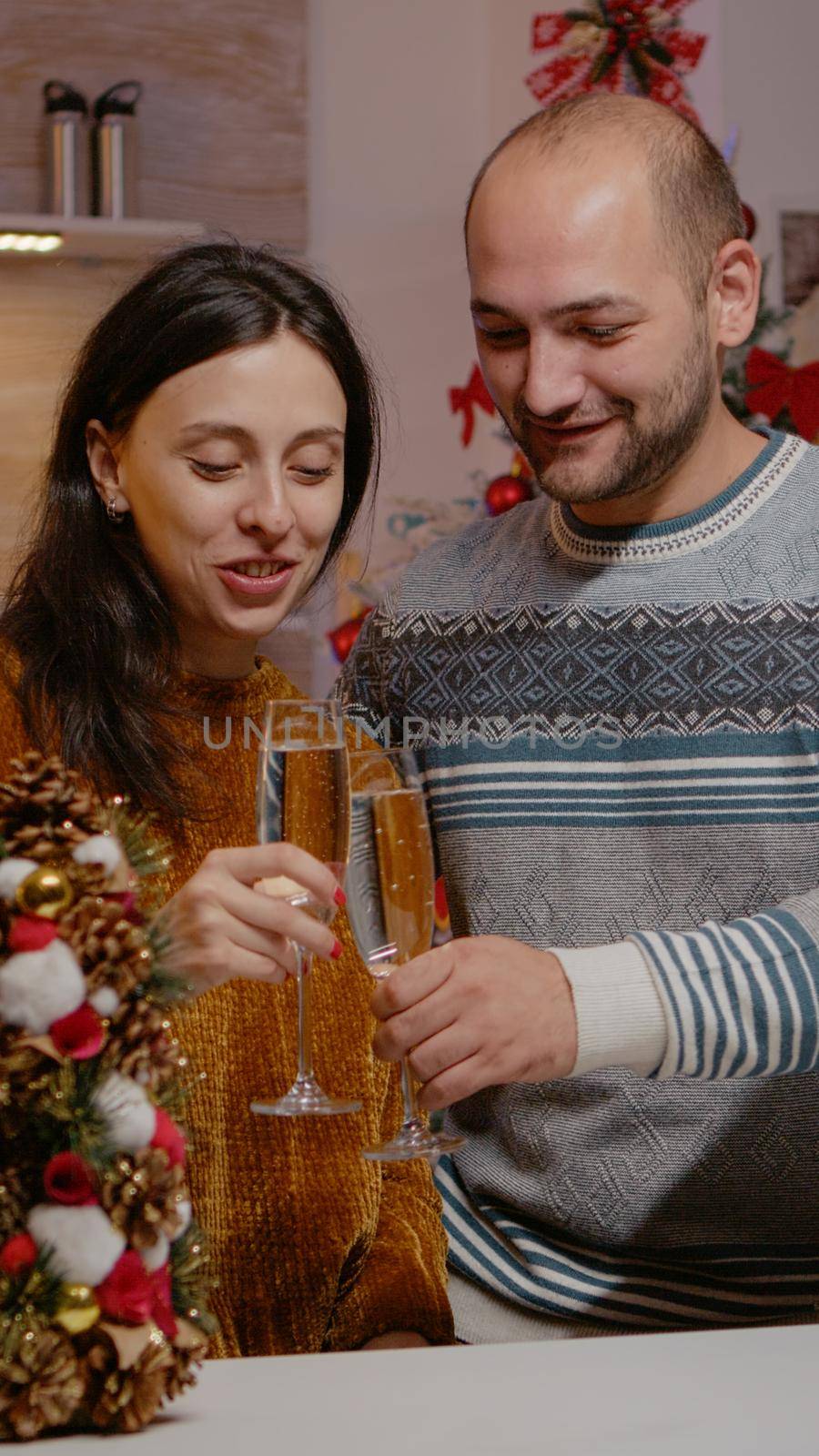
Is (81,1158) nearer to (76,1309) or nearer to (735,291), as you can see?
(76,1309)

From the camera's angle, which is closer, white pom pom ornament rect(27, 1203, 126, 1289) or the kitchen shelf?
white pom pom ornament rect(27, 1203, 126, 1289)

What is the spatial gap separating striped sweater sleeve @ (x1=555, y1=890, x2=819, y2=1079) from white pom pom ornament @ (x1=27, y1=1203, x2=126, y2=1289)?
0.47 meters

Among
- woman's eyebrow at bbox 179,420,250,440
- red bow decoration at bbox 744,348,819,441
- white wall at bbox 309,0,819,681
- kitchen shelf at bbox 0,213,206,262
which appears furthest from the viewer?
white wall at bbox 309,0,819,681

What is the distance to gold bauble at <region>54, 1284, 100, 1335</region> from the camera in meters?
0.81

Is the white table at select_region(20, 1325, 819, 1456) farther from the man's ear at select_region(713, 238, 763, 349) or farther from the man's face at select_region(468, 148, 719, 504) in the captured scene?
the man's ear at select_region(713, 238, 763, 349)

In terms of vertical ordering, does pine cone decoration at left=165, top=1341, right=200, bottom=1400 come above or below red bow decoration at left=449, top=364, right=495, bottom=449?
below

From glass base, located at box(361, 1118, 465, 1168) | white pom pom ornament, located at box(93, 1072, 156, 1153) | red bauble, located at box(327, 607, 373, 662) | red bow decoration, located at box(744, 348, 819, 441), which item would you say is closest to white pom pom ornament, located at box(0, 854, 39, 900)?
white pom pom ornament, located at box(93, 1072, 156, 1153)

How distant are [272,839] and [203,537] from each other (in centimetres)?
41

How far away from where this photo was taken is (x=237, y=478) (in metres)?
1.43

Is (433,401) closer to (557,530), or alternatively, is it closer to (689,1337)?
(557,530)

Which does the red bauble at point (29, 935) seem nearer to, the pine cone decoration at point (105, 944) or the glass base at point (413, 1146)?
the pine cone decoration at point (105, 944)

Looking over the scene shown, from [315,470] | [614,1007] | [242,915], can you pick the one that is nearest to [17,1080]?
[242,915]

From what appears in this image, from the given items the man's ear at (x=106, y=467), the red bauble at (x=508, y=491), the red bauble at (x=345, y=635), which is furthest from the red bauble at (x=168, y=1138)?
the red bauble at (x=345, y=635)

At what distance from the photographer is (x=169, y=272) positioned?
1.51m
